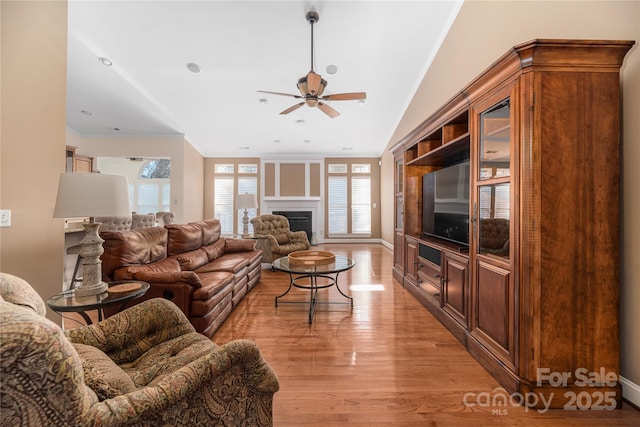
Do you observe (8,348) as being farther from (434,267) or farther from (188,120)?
(188,120)

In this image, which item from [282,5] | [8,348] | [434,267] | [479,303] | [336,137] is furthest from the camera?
[336,137]

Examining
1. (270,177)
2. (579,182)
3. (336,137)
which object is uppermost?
(336,137)

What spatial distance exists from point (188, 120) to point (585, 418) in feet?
23.8

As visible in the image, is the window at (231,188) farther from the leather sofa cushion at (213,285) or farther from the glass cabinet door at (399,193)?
the leather sofa cushion at (213,285)

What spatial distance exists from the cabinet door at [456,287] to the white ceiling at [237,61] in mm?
3066

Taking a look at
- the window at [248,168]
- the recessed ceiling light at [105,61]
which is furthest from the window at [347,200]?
the recessed ceiling light at [105,61]

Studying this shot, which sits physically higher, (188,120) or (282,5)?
(282,5)

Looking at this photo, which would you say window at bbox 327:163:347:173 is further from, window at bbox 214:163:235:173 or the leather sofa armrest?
the leather sofa armrest

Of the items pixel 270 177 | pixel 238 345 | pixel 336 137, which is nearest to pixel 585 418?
pixel 238 345

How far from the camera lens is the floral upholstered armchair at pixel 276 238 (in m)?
4.95

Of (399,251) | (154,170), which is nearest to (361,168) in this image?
(399,251)

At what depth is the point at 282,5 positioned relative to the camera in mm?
3154

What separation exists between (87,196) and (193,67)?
3541 mm

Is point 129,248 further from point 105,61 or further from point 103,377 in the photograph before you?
point 105,61
